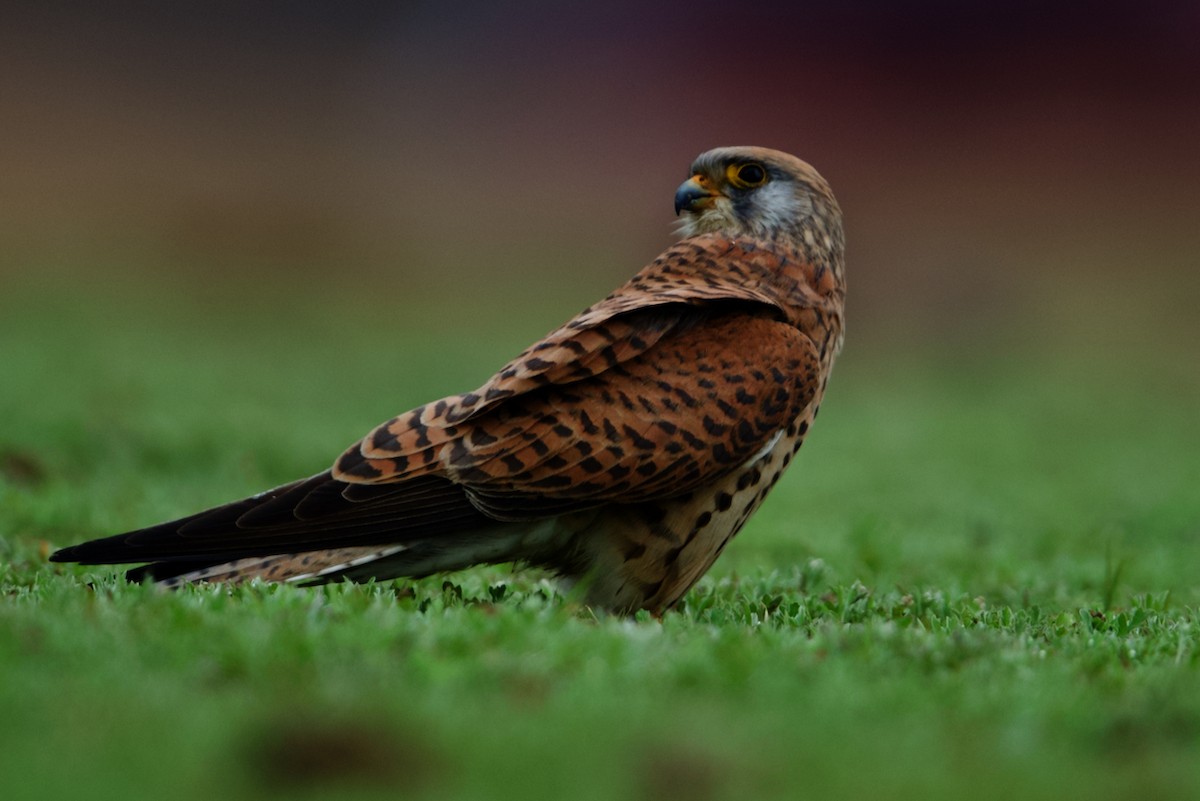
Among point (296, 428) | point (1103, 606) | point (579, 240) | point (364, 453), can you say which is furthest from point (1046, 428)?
point (579, 240)

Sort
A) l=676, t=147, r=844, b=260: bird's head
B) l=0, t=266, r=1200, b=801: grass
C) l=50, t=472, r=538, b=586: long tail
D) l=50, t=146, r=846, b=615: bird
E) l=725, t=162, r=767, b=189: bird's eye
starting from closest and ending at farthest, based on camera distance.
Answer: l=0, t=266, r=1200, b=801: grass → l=50, t=472, r=538, b=586: long tail → l=50, t=146, r=846, b=615: bird → l=676, t=147, r=844, b=260: bird's head → l=725, t=162, r=767, b=189: bird's eye

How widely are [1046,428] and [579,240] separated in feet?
52.3

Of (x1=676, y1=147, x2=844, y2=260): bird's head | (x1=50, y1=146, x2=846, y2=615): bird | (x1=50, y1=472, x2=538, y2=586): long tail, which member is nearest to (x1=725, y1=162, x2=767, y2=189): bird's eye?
(x1=676, y1=147, x2=844, y2=260): bird's head

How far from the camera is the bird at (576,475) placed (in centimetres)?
468

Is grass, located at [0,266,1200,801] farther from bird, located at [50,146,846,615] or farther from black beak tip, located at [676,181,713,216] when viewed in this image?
black beak tip, located at [676,181,713,216]

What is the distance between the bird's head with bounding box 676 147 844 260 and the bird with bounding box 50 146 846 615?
0.74m

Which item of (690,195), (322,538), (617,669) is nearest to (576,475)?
(322,538)

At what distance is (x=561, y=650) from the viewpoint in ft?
11.7

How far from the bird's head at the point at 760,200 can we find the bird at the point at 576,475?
29.2 inches

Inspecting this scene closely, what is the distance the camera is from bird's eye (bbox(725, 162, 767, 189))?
602cm

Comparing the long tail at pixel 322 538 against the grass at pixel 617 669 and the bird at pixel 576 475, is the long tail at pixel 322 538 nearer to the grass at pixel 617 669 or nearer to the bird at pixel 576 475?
the bird at pixel 576 475

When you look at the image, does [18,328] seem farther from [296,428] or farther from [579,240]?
[579,240]

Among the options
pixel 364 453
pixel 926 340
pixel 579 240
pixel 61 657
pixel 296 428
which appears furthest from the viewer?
pixel 579 240

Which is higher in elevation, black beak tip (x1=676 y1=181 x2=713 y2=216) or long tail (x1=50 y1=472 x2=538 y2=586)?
black beak tip (x1=676 y1=181 x2=713 y2=216)
